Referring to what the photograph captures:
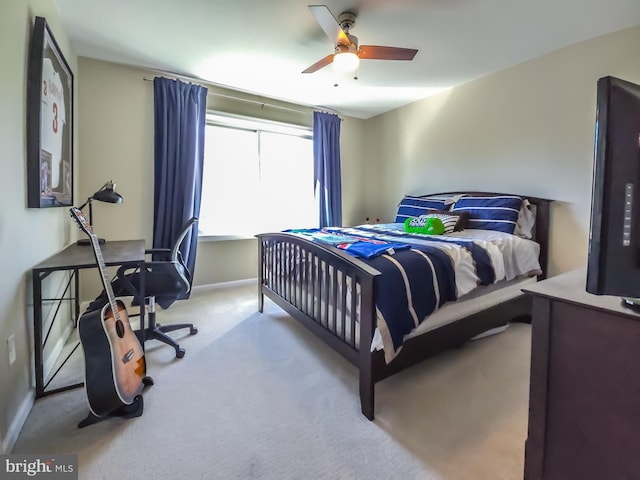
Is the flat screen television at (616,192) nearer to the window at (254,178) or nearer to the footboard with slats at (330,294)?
the footboard with slats at (330,294)

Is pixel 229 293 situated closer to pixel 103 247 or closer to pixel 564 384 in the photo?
pixel 103 247

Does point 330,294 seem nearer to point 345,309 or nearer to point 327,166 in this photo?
point 345,309

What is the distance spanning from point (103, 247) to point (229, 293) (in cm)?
146

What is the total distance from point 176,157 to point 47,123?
138 centimetres

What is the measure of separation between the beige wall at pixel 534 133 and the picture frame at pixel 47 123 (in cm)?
357

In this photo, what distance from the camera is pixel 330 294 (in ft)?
5.94

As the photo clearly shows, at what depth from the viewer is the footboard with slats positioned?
1.44 m

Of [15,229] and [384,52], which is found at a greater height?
[384,52]

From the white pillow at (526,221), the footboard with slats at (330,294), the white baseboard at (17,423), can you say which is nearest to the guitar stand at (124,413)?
the white baseboard at (17,423)

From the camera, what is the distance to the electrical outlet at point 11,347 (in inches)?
50.6

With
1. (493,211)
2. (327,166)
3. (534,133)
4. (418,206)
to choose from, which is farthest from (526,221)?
(327,166)

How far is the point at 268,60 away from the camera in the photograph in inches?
107

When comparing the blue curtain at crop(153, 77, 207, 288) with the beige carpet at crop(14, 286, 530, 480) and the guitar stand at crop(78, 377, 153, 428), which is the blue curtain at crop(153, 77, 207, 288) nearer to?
the beige carpet at crop(14, 286, 530, 480)

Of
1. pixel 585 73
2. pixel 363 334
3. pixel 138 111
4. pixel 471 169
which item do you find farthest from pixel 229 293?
pixel 585 73
